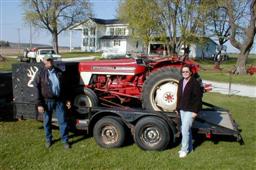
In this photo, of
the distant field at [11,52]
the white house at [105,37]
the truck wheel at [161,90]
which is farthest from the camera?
the white house at [105,37]

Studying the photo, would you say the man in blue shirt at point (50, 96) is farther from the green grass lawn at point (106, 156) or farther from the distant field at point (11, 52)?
the distant field at point (11, 52)

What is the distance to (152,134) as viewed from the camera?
20.8 feet

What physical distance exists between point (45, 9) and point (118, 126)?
53.8 meters

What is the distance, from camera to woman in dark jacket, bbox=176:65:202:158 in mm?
5801

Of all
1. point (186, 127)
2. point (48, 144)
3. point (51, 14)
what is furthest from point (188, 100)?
point (51, 14)

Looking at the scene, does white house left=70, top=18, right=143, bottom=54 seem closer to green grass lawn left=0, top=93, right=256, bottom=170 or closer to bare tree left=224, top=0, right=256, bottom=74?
bare tree left=224, top=0, right=256, bottom=74

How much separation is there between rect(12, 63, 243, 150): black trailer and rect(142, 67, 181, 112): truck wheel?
0.38 metres

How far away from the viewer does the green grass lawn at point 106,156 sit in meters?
5.61

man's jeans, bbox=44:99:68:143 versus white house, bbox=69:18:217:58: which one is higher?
white house, bbox=69:18:217:58

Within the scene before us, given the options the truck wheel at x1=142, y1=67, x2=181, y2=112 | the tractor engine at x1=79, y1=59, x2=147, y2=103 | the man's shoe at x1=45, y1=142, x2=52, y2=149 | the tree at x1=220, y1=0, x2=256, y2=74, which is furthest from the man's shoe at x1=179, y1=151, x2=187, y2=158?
the tree at x1=220, y1=0, x2=256, y2=74

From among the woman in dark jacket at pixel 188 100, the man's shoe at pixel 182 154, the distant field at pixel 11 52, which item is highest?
the woman in dark jacket at pixel 188 100

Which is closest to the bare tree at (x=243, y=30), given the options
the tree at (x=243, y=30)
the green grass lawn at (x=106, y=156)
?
the tree at (x=243, y=30)

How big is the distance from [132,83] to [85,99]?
41.2 inches

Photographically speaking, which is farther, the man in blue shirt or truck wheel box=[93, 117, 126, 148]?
truck wheel box=[93, 117, 126, 148]
